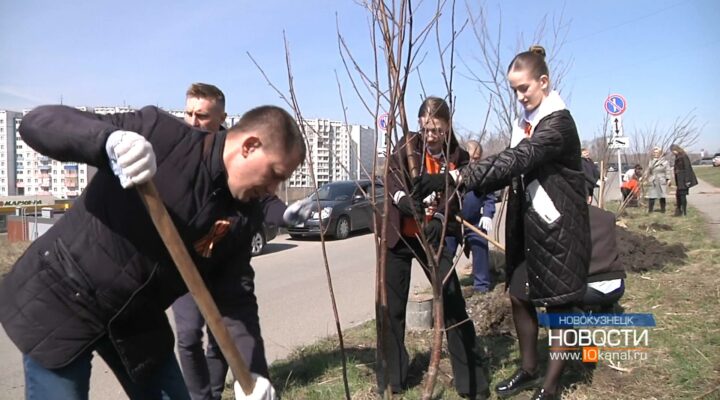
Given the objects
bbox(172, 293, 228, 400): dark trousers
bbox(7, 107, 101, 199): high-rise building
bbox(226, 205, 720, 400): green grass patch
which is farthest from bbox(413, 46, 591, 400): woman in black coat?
bbox(7, 107, 101, 199): high-rise building

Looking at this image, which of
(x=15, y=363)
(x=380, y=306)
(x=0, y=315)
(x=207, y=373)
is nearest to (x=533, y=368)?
(x=380, y=306)

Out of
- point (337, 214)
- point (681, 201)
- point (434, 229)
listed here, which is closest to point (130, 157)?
point (434, 229)

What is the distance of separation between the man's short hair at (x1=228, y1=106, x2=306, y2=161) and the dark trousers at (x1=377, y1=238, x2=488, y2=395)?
141 centimetres

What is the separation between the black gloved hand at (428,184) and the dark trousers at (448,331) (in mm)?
761

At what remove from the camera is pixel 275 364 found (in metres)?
3.95

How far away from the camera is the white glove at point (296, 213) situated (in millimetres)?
2621

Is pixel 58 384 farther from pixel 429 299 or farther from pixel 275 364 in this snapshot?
pixel 429 299

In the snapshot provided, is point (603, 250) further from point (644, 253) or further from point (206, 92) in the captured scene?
point (644, 253)

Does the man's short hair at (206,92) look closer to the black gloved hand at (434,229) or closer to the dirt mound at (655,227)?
the black gloved hand at (434,229)

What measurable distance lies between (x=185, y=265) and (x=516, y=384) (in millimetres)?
2108

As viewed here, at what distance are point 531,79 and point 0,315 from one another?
7.76 ft

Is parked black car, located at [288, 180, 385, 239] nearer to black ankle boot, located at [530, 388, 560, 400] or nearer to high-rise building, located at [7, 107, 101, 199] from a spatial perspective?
black ankle boot, located at [530, 388, 560, 400]

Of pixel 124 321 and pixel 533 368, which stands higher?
pixel 124 321

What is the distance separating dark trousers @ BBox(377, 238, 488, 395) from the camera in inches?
114
